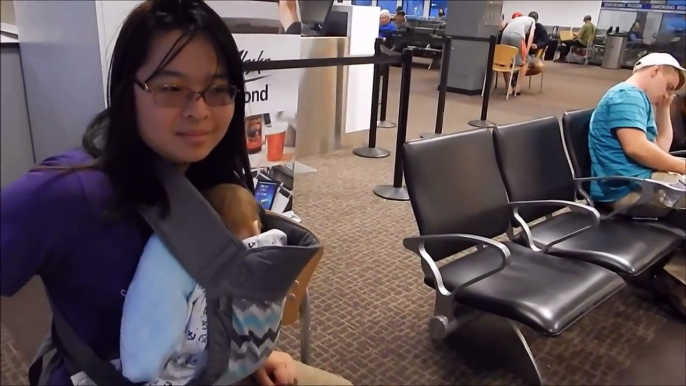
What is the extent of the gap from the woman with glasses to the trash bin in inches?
421

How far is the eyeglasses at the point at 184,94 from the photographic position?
78 centimetres

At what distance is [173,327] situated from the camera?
76cm

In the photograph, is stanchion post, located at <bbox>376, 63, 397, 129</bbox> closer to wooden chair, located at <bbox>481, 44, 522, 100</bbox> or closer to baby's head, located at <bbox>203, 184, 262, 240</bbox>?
wooden chair, located at <bbox>481, 44, 522, 100</bbox>

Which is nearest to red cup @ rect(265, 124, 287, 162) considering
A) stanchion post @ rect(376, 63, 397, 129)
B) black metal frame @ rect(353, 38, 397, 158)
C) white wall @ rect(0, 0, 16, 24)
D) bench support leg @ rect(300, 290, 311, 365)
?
bench support leg @ rect(300, 290, 311, 365)

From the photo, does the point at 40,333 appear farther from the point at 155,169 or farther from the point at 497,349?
the point at 497,349

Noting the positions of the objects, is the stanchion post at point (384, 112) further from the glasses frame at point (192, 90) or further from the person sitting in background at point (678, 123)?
the glasses frame at point (192, 90)

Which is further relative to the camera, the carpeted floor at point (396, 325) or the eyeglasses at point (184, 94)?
the carpeted floor at point (396, 325)

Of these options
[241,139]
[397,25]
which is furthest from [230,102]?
[397,25]

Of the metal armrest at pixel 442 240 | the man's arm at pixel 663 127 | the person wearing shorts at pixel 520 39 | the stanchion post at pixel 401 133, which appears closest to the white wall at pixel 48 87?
the metal armrest at pixel 442 240

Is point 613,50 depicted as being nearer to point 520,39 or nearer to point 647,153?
point 520,39

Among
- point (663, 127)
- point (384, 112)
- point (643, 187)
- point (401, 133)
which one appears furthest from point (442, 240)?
point (384, 112)

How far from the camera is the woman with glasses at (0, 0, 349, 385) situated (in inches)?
29.1

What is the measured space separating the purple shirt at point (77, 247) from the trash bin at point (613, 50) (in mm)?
10833

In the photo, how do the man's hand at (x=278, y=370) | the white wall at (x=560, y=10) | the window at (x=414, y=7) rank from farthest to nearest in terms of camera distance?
the window at (x=414, y=7) < the white wall at (x=560, y=10) < the man's hand at (x=278, y=370)
